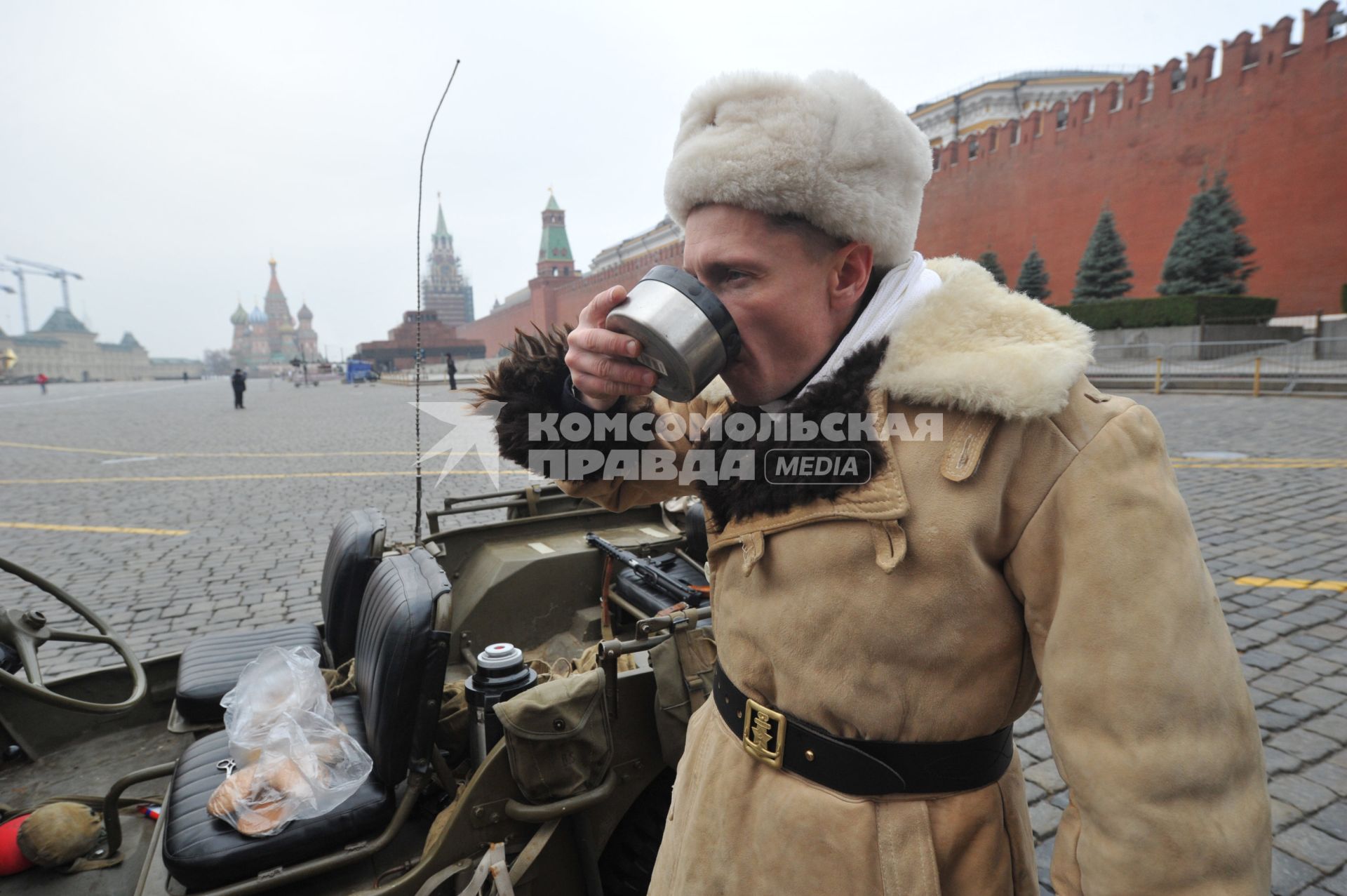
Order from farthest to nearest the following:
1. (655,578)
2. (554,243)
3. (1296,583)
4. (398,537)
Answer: (554,243) < (398,537) < (1296,583) < (655,578)

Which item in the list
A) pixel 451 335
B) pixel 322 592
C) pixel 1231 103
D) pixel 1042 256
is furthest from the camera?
pixel 451 335

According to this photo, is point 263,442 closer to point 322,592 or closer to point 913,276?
point 322,592

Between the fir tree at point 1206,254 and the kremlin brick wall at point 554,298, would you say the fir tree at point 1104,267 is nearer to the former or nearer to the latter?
the fir tree at point 1206,254

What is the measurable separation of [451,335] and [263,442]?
62302 millimetres

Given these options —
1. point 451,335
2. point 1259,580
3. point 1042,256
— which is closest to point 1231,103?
point 1042,256

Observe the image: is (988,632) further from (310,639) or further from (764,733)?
(310,639)

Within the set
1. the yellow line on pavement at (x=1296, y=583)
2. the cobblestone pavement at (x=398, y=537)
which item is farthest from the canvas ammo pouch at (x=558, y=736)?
the yellow line on pavement at (x=1296, y=583)

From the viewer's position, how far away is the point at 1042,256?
33906 millimetres

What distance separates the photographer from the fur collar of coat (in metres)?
0.98

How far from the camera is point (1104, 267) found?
1172 inches

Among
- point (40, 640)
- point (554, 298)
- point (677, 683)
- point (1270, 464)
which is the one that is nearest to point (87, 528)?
point (40, 640)

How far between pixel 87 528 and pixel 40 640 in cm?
671

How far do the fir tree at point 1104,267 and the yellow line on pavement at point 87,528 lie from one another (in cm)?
3098

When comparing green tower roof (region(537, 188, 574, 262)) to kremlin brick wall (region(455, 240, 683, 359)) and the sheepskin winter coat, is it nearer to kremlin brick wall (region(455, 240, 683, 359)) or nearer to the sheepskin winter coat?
kremlin brick wall (region(455, 240, 683, 359))
